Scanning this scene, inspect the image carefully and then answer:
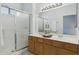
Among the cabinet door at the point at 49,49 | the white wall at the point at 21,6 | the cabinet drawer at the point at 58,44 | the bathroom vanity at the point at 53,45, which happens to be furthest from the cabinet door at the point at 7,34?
the cabinet drawer at the point at 58,44

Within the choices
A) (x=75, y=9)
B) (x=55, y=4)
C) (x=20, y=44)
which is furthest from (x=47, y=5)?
(x=20, y=44)

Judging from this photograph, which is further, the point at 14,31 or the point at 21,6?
the point at 14,31

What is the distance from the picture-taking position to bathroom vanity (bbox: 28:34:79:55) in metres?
1.56

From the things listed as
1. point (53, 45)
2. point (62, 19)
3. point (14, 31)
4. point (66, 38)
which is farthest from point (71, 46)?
point (14, 31)

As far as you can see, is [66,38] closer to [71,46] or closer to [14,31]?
[71,46]

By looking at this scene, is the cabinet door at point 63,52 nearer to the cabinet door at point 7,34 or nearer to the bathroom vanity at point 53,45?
the bathroom vanity at point 53,45

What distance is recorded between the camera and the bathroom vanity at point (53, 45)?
5.10 feet

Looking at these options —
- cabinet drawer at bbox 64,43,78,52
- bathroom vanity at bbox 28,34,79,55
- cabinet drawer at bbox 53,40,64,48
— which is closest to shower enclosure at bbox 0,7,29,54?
bathroom vanity at bbox 28,34,79,55

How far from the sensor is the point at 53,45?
5.81ft

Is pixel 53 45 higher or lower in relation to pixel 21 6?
lower

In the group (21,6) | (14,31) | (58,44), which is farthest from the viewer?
(58,44)

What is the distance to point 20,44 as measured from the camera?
161cm
